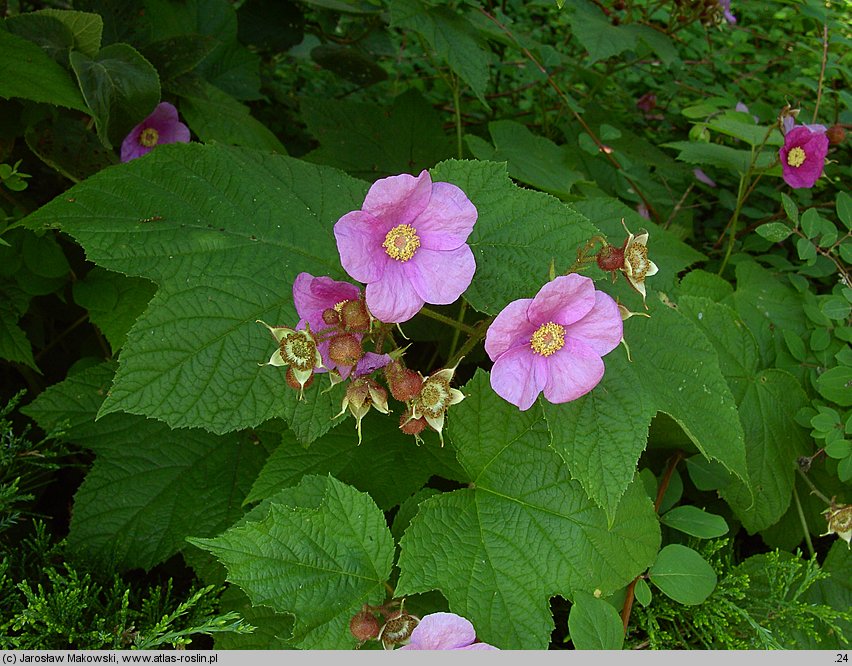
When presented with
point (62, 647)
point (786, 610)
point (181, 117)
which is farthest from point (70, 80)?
point (786, 610)

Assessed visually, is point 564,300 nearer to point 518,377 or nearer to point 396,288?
point 518,377

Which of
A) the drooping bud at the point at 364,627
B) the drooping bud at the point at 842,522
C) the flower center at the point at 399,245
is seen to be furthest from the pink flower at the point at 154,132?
the drooping bud at the point at 842,522

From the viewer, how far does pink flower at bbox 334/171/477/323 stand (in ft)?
3.57

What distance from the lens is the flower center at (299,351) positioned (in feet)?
3.70

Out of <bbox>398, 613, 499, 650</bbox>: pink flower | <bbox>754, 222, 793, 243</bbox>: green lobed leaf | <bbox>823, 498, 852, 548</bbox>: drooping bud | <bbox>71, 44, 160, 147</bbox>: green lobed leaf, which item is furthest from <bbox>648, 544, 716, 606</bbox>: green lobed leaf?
<bbox>71, 44, 160, 147</bbox>: green lobed leaf

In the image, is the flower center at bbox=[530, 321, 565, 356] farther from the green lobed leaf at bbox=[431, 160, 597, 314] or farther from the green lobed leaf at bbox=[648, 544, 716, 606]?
the green lobed leaf at bbox=[648, 544, 716, 606]

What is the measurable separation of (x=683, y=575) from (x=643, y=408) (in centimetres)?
45

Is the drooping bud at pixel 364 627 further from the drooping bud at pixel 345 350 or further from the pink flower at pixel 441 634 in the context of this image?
the drooping bud at pixel 345 350

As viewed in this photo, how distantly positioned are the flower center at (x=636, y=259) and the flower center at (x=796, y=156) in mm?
1158

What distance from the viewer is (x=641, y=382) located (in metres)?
1.28

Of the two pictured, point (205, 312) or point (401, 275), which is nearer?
point (401, 275)

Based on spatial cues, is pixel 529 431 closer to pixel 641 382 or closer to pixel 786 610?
pixel 641 382

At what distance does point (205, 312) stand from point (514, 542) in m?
0.73

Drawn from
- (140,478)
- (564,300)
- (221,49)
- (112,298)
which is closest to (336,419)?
(564,300)
